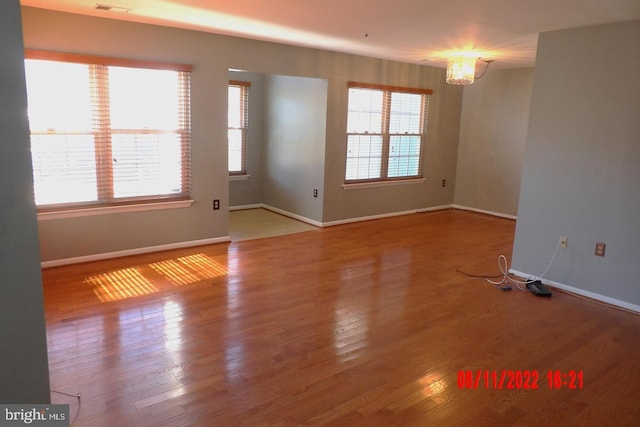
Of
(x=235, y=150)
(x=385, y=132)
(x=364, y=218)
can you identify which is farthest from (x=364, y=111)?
(x=235, y=150)

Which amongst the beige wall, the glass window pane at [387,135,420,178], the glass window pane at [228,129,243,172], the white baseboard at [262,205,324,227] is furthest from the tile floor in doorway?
the glass window pane at [387,135,420,178]

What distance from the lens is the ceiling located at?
3273mm

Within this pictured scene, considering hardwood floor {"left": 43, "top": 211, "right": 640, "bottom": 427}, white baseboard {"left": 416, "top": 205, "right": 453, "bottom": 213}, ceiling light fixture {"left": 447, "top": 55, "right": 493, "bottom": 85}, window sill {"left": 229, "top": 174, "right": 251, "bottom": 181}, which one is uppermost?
ceiling light fixture {"left": 447, "top": 55, "right": 493, "bottom": 85}

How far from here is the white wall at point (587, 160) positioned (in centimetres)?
368

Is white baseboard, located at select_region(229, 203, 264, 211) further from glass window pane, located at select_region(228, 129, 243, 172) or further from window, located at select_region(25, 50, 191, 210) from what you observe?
window, located at select_region(25, 50, 191, 210)

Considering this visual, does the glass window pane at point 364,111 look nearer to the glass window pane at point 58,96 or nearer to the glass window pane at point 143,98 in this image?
the glass window pane at point 143,98

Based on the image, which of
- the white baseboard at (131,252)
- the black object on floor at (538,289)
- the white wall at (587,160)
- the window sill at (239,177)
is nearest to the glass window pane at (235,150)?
the window sill at (239,177)

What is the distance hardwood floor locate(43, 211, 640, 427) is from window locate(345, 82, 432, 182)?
208 centimetres

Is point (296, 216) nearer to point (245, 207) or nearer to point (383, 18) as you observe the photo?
point (245, 207)

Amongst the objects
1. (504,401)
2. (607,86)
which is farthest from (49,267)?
(607,86)

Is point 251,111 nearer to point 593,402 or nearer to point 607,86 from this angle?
point 607,86

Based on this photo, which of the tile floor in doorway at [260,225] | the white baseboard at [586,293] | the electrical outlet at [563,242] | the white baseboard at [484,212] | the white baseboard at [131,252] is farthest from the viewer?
the white baseboard at [484,212]

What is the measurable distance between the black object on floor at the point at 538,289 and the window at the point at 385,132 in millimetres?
2959

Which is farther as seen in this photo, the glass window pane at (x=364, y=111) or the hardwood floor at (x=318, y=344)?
the glass window pane at (x=364, y=111)
